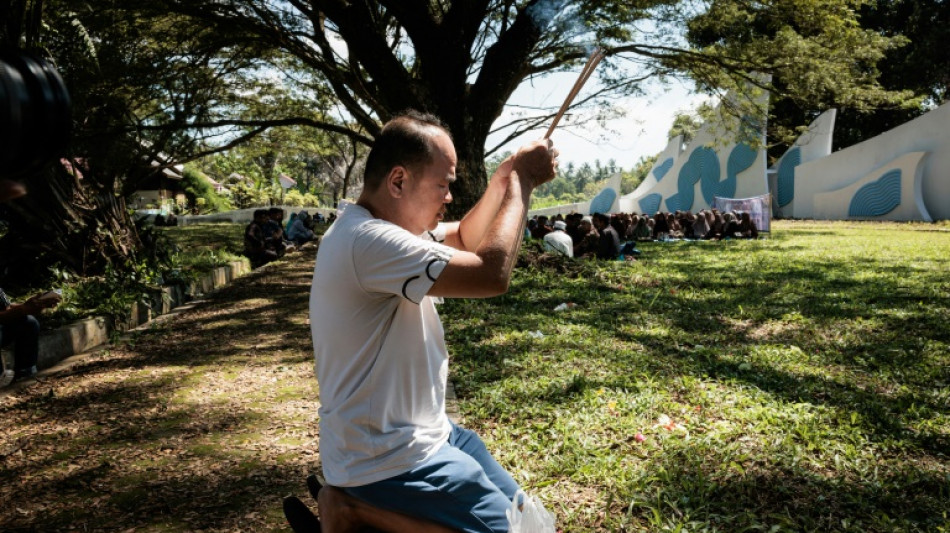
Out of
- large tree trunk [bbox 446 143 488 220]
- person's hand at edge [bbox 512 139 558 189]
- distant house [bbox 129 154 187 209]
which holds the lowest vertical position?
person's hand at edge [bbox 512 139 558 189]

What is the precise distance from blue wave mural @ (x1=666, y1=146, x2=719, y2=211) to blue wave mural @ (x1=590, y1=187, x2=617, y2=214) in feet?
14.0

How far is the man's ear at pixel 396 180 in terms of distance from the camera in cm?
194

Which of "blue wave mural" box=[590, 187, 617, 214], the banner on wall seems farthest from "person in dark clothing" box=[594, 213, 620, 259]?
"blue wave mural" box=[590, 187, 617, 214]

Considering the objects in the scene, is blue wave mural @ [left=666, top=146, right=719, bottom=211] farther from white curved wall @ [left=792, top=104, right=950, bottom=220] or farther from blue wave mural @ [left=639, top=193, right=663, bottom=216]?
white curved wall @ [left=792, top=104, right=950, bottom=220]

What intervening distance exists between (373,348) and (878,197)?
95.7 ft

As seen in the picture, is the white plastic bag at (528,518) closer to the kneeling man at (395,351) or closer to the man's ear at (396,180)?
the kneeling man at (395,351)

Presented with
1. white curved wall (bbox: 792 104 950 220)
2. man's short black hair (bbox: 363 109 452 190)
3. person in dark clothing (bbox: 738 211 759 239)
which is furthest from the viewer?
white curved wall (bbox: 792 104 950 220)

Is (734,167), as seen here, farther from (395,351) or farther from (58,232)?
(395,351)

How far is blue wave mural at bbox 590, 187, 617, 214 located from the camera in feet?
125

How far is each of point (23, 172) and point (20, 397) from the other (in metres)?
4.70

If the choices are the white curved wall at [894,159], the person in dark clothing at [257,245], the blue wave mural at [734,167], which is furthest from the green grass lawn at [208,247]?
the white curved wall at [894,159]

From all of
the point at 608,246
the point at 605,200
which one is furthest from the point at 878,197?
the point at 608,246

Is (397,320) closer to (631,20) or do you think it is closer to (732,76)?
(631,20)

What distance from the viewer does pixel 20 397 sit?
485 cm
